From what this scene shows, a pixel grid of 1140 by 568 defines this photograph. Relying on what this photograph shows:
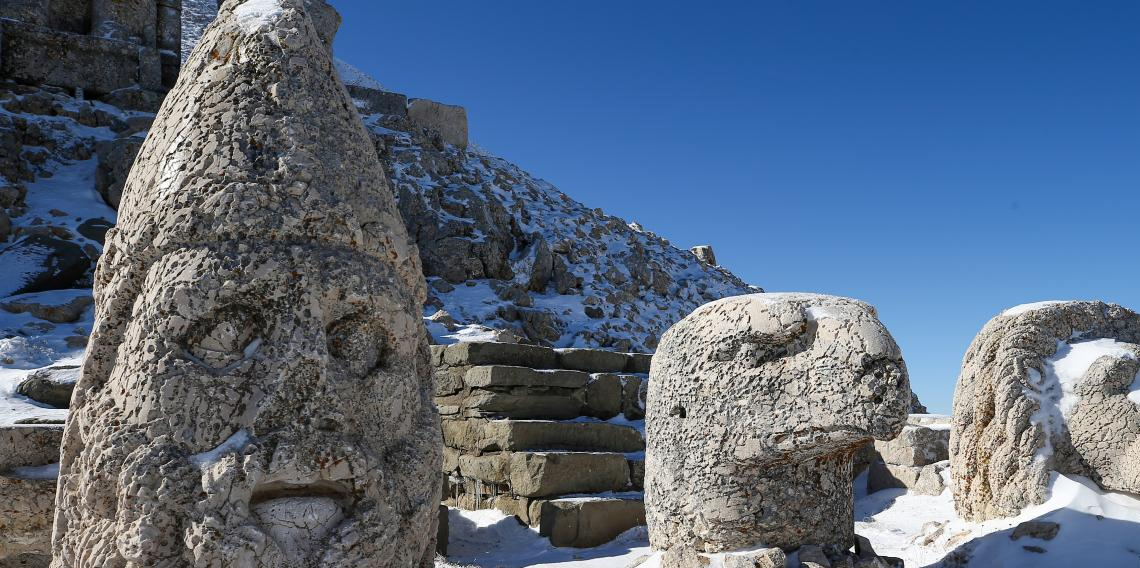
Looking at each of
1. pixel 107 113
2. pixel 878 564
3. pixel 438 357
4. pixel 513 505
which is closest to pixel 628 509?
pixel 513 505

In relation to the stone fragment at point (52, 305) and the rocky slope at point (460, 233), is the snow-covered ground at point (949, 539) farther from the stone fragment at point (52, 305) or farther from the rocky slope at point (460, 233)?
the stone fragment at point (52, 305)

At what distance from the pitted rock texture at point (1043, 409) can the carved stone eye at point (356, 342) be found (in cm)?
339

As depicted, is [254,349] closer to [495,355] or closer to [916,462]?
[916,462]

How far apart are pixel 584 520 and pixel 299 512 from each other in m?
4.58

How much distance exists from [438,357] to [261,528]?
6366mm

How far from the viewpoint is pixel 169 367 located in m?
2.02

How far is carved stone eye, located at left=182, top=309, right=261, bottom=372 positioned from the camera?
2064 mm

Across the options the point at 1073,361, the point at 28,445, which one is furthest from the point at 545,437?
the point at 28,445

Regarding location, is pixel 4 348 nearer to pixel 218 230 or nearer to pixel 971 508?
pixel 218 230

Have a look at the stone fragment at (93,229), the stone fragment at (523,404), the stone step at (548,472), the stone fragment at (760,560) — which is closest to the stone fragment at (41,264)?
the stone fragment at (93,229)

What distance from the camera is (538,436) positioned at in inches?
290

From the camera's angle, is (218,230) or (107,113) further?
(107,113)

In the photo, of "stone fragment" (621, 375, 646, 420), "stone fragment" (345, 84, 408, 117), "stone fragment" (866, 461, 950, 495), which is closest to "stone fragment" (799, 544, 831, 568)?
"stone fragment" (866, 461, 950, 495)

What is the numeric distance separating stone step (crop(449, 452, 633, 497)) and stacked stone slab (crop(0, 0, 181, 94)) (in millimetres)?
15736
